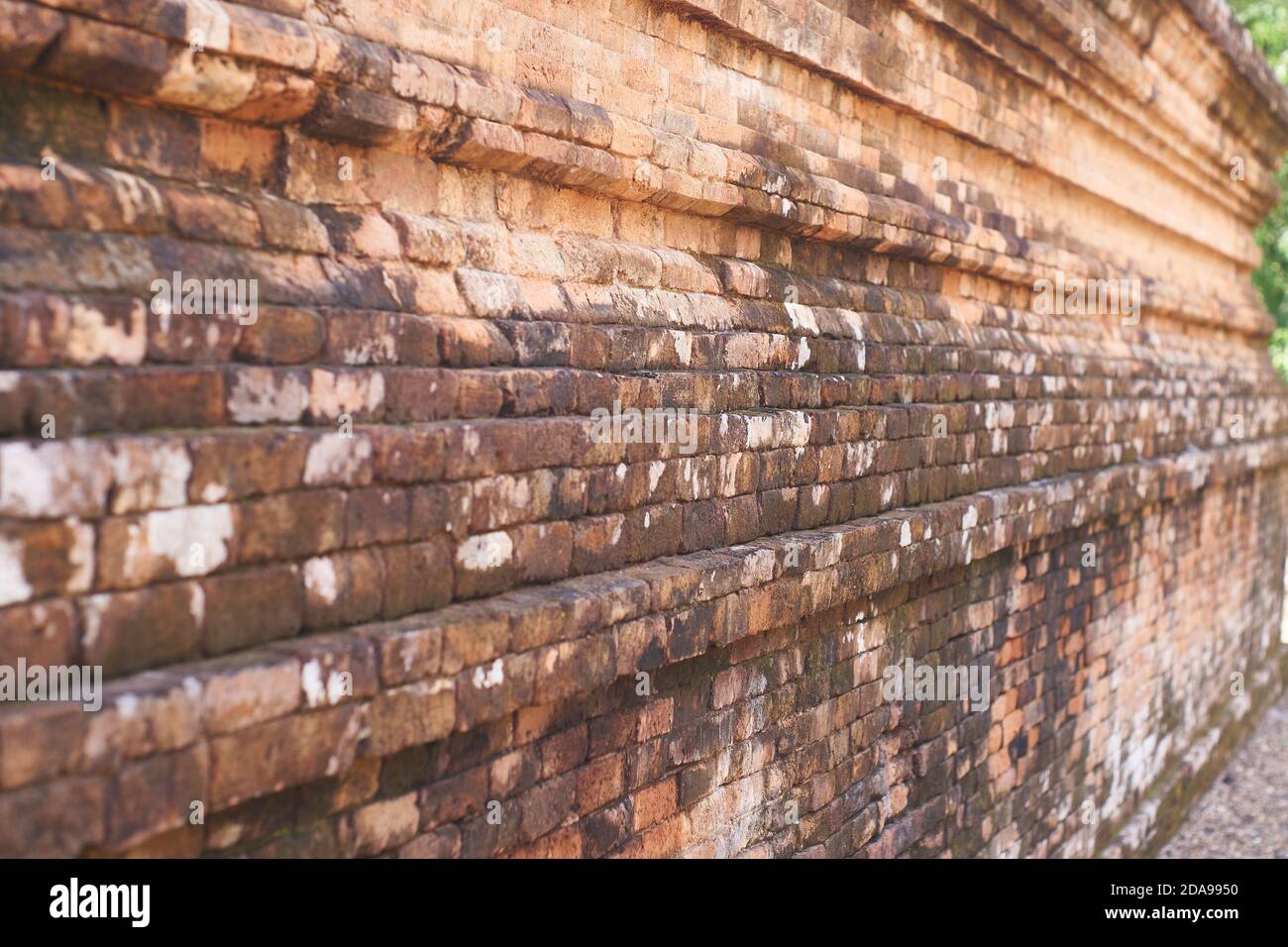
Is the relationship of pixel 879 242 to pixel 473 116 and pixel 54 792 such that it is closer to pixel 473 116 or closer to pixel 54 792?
pixel 473 116

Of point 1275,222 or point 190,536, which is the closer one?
point 190,536

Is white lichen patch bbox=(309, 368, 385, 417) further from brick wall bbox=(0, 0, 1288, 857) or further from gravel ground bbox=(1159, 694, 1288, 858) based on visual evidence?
gravel ground bbox=(1159, 694, 1288, 858)

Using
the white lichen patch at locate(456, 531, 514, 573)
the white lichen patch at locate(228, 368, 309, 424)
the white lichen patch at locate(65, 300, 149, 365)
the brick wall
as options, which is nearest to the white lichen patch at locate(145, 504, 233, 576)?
the brick wall

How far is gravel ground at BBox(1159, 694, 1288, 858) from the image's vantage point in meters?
9.40

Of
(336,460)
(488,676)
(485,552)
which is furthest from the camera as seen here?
(485,552)

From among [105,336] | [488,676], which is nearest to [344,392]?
[105,336]

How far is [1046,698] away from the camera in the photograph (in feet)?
23.4

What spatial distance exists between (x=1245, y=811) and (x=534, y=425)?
942 centimetres

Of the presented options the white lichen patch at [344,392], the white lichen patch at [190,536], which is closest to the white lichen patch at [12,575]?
the white lichen patch at [190,536]

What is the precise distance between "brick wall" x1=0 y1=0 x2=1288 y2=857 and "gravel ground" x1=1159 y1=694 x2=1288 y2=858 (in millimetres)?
2964

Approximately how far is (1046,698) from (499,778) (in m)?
4.78

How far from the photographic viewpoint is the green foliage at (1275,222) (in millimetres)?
14461

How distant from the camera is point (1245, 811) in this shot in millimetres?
10328

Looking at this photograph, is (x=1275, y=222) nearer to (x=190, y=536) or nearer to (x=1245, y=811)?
(x=1245, y=811)
